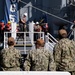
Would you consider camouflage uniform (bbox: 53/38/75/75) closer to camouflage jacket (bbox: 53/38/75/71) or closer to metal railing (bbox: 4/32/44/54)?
camouflage jacket (bbox: 53/38/75/71)

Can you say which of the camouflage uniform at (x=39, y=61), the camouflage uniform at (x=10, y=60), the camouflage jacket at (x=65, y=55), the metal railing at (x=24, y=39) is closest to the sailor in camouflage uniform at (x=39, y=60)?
the camouflage uniform at (x=39, y=61)

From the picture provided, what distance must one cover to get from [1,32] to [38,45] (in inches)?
352

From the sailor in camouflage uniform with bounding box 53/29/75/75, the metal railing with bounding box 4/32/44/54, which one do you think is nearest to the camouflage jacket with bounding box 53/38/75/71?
the sailor in camouflage uniform with bounding box 53/29/75/75

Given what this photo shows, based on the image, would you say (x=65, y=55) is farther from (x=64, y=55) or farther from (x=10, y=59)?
(x=10, y=59)

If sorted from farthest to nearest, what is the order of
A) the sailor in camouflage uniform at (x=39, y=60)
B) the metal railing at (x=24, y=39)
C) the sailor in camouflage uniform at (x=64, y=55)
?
the metal railing at (x=24, y=39)
the sailor in camouflage uniform at (x=64, y=55)
the sailor in camouflage uniform at (x=39, y=60)

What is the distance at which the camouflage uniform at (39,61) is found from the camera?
7.88 m

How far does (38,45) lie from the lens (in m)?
7.88

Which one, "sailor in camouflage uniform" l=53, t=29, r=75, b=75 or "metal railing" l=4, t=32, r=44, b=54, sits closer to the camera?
"sailor in camouflage uniform" l=53, t=29, r=75, b=75

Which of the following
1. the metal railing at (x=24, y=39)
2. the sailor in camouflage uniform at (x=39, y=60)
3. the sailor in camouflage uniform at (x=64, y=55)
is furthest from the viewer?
the metal railing at (x=24, y=39)

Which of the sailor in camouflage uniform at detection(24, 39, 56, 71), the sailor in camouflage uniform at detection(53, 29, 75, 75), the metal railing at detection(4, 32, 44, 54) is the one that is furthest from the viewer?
the metal railing at detection(4, 32, 44, 54)

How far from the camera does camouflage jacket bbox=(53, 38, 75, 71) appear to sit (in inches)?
319

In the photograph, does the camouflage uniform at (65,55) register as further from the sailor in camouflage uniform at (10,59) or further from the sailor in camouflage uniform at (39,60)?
the sailor in camouflage uniform at (10,59)

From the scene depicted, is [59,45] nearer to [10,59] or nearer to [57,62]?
[57,62]

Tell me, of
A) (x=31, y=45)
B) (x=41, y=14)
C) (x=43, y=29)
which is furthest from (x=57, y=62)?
(x=41, y=14)
